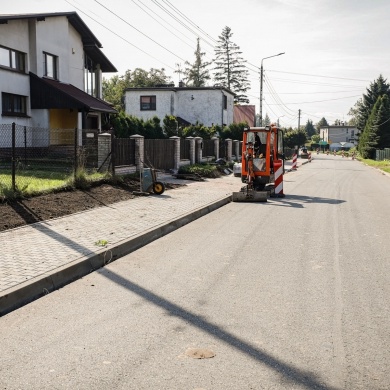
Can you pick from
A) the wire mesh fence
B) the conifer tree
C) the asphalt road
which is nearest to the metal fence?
the conifer tree

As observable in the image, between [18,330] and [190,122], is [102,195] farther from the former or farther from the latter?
[190,122]

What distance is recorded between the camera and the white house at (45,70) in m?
25.3

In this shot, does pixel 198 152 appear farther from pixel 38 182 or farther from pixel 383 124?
pixel 383 124

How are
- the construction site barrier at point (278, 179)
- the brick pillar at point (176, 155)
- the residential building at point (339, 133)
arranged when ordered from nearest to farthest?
1. the construction site barrier at point (278, 179)
2. the brick pillar at point (176, 155)
3. the residential building at point (339, 133)

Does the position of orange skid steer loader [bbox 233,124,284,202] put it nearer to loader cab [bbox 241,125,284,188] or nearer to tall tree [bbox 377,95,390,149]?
loader cab [bbox 241,125,284,188]

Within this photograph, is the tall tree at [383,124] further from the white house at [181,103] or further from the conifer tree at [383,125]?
the white house at [181,103]

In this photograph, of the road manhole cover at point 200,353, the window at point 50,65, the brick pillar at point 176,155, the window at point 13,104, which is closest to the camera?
the road manhole cover at point 200,353

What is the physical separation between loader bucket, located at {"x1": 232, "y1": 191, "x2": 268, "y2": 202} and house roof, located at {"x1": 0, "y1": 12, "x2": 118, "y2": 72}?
15673mm

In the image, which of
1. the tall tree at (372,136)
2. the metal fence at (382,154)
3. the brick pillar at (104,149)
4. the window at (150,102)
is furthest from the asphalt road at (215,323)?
the tall tree at (372,136)

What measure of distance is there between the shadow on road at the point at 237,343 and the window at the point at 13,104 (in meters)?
21.6

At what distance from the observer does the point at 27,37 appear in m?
26.7

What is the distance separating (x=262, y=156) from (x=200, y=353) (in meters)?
13.4

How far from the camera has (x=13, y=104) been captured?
85.1 feet

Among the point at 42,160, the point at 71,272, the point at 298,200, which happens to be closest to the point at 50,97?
the point at 42,160
